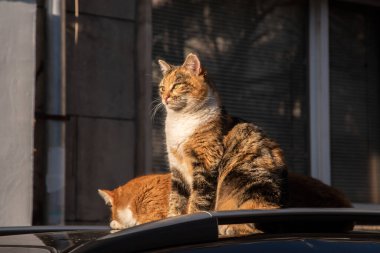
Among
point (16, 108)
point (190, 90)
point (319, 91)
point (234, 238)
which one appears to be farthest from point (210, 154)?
point (319, 91)

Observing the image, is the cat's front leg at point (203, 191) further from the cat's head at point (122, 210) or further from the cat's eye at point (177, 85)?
the cat's head at point (122, 210)

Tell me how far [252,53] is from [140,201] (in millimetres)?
3503

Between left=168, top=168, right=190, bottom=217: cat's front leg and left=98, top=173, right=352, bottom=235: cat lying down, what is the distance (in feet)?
1.06

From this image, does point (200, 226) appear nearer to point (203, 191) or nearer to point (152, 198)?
point (203, 191)

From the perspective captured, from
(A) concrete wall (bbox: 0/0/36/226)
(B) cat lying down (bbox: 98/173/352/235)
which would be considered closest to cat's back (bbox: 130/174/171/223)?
(B) cat lying down (bbox: 98/173/352/235)

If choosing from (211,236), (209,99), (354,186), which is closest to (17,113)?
(209,99)

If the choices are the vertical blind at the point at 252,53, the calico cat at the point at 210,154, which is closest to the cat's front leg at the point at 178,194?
the calico cat at the point at 210,154

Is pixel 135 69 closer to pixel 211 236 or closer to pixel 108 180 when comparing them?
pixel 108 180

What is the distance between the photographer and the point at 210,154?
538 cm

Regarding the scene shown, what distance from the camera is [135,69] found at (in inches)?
326

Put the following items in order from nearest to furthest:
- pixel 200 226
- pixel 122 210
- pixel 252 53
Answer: pixel 200 226 → pixel 122 210 → pixel 252 53

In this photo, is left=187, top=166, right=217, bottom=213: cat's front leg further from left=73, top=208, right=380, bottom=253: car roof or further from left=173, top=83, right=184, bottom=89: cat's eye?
left=73, top=208, right=380, bottom=253: car roof

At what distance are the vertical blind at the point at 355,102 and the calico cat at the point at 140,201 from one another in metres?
3.76

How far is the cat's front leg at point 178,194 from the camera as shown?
5.57 metres
